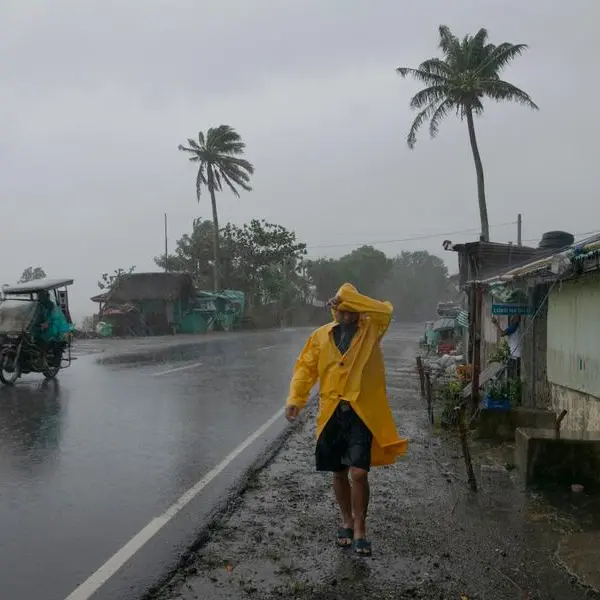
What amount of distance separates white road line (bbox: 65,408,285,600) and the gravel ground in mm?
392

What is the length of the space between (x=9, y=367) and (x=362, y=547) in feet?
36.2

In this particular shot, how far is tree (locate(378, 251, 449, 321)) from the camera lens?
93812 millimetres

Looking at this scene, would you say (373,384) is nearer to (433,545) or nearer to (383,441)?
(383,441)

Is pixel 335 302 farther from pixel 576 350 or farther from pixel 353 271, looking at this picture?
pixel 353 271

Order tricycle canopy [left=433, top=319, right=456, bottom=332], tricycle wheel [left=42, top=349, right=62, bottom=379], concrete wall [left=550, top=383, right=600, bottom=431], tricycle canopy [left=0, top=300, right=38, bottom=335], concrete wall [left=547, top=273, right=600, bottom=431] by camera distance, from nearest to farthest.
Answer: concrete wall [left=547, top=273, right=600, bottom=431] → concrete wall [left=550, top=383, right=600, bottom=431] → tricycle canopy [left=0, top=300, right=38, bottom=335] → tricycle wheel [left=42, top=349, right=62, bottom=379] → tricycle canopy [left=433, top=319, right=456, bottom=332]

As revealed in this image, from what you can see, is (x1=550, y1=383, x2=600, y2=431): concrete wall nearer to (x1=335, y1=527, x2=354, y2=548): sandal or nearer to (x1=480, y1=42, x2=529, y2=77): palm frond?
(x1=335, y1=527, x2=354, y2=548): sandal

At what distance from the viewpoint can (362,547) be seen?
452 cm

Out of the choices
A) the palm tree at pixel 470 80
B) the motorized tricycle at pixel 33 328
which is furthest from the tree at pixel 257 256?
the motorized tricycle at pixel 33 328

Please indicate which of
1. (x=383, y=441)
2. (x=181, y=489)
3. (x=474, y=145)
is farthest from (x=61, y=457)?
(x=474, y=145)

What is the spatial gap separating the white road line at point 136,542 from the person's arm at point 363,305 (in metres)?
2.14

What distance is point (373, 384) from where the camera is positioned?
4.79 m

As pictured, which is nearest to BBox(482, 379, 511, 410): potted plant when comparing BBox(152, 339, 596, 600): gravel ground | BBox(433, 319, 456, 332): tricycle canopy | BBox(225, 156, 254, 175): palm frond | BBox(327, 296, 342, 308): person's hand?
BBox(152, 339, 596, 600): gravel ground

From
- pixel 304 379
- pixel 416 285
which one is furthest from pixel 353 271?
pixel 304 379

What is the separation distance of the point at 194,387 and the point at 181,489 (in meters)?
7.09
